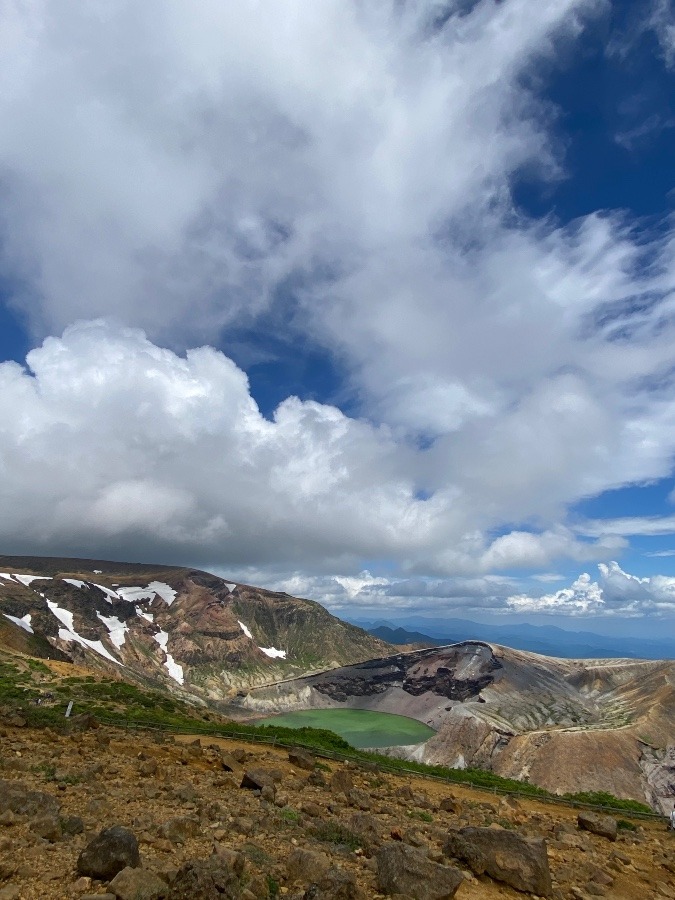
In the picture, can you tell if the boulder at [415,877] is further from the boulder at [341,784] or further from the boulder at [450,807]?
the boulder at [450,807]

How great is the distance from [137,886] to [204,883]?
1150mm

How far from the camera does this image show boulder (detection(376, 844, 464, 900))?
10.8 meters

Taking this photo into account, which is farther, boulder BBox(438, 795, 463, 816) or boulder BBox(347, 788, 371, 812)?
boulder BBox(438, 795, 463, 816)

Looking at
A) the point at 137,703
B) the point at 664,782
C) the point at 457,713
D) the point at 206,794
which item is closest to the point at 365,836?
the point at 206,794

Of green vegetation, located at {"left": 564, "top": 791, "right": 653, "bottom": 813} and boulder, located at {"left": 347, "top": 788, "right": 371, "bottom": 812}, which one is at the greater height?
boulder, located at {"left": 347, "top": 788, "right": 371, "bottom": 812}

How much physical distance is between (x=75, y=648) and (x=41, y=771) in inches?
7730

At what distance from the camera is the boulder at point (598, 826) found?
794 inches

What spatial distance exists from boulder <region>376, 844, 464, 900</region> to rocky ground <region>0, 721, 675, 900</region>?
0.02 metres

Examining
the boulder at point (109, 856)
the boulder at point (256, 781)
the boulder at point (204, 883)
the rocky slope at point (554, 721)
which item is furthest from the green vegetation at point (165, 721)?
the rocky slope at point (554, 721)

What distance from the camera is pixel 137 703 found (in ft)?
157

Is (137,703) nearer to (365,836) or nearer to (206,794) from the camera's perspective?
(206,794)

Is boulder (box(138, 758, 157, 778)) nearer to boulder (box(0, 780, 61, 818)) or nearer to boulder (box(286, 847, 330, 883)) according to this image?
boulder (box(0, 780, 61, 818))

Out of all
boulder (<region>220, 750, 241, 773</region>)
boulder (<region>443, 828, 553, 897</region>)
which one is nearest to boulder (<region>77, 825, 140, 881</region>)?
boulder (<region>443, 828, 553, 897</region>)

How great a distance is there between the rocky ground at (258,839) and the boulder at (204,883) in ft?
0.07
